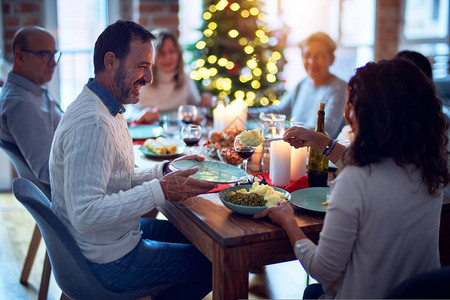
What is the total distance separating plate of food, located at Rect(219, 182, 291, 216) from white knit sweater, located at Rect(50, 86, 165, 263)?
210 mm

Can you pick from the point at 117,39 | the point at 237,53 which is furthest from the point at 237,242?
the point at 237,53

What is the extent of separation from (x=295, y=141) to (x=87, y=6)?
314 centimetres

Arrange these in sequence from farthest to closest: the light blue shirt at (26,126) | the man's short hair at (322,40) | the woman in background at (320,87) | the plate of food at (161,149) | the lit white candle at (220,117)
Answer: the man's short hair at (322,40) < the woman in background at (320,87) < the lit white candle at (220,117) < the plate of food at (161,149) < the light blue shirt at (26,126)

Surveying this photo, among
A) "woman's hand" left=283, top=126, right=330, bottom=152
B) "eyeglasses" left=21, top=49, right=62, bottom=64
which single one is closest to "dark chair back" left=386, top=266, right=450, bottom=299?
"woman's hand" left=283, top=126, right=330, bottom=152

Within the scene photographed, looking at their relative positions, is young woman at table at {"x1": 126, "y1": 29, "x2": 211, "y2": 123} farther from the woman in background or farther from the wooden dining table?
the wooden dining table

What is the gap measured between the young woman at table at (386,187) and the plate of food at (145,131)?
162 centimetres

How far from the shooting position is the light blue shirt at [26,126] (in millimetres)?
2100

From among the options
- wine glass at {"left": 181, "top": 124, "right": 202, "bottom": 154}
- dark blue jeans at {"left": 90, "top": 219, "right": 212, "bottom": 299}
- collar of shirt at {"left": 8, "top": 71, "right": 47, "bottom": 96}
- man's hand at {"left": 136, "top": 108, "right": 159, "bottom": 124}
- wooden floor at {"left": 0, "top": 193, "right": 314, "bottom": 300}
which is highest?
collar of shirt at {"left": 8, "top": 71, "right": 47, "bottom": 96}

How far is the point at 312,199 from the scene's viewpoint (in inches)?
62.0

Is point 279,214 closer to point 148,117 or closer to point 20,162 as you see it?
point 20,162

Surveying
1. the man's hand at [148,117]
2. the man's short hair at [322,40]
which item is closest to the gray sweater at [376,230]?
the man's hand at [148,117]

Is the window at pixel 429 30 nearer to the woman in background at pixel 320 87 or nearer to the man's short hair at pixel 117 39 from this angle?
A: the woman in background at pixel 320 87

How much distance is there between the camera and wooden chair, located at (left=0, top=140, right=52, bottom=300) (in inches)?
83.2

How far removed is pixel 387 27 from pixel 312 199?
15.3 ft
